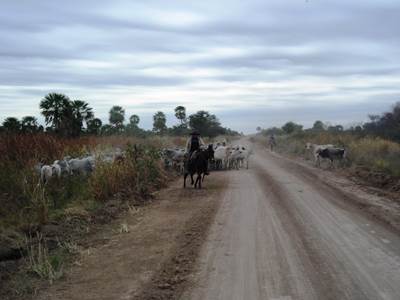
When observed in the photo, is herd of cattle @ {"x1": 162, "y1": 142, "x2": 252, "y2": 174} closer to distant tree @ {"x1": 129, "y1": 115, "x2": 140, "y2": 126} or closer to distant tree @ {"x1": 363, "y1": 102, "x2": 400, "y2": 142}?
distant tree @ {"x1": 363, "y1": 102, "x2": 400, "y2": 142}

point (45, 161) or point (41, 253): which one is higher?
point (45, 161)

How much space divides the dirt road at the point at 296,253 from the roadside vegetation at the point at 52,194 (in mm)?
2708

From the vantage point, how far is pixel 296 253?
31.7 feet

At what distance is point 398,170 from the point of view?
22484 millimetres

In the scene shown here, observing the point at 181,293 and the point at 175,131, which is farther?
the point at 175,131

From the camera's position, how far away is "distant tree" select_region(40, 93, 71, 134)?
26.9 m

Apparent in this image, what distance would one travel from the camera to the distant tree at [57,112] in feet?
88.3

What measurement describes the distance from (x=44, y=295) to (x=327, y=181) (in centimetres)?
1587

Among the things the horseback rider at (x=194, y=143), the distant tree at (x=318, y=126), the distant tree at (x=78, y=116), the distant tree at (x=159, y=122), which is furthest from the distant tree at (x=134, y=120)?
the horseback rider at (x=194, y=143)

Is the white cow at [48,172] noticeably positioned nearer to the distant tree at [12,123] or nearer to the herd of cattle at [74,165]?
the herd of cattle at [74,165]

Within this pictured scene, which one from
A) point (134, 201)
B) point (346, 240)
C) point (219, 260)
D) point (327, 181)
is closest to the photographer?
point (219, 260)

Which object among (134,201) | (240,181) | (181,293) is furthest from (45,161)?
(181,293)

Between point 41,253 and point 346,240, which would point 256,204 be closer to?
point 346,240

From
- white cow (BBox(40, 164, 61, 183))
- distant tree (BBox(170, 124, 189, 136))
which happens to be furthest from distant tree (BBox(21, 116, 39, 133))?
distant tree (BBox(170, 124, 189, 136))
